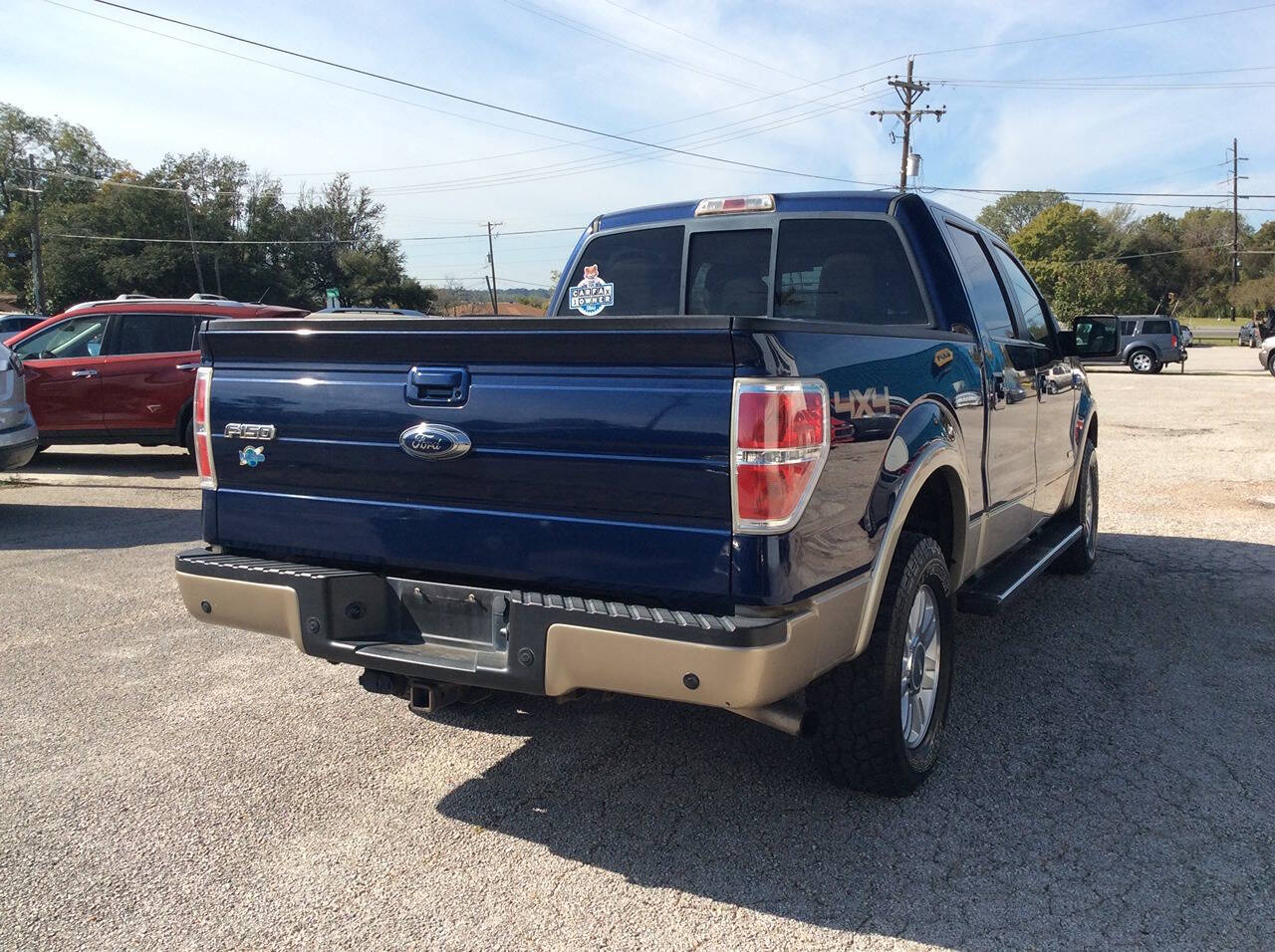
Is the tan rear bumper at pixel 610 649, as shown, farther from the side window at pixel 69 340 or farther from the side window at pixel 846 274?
the side window at pixel 69 340

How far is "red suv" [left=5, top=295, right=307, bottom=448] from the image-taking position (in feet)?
36.2

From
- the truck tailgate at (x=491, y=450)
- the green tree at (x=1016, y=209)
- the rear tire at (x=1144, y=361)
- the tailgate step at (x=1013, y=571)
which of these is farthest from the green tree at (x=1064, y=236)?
the truck tailgate at (x=491, y=450)

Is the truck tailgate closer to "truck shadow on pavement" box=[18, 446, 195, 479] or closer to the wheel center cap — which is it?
the wheel center cap

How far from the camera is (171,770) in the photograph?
12.0 ft

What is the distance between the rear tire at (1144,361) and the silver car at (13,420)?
30883mm

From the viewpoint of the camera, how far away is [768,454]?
2523 millimetres

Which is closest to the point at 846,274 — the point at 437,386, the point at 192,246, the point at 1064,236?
the point at 437,386

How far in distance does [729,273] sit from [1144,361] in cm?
3069

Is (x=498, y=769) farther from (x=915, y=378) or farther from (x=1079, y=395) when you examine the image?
(x=1079, y=395)

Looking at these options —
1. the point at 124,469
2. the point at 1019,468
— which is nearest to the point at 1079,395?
the point at 1019,468

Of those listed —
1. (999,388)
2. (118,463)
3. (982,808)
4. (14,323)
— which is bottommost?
(982,808)

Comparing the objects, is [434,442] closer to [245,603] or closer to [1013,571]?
[245,603]

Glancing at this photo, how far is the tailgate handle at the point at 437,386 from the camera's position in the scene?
116 inches

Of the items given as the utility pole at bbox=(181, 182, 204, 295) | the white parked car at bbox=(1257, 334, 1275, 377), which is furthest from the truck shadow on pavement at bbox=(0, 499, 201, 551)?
the utility pole at bbox=(181, 182, 204, 295)
